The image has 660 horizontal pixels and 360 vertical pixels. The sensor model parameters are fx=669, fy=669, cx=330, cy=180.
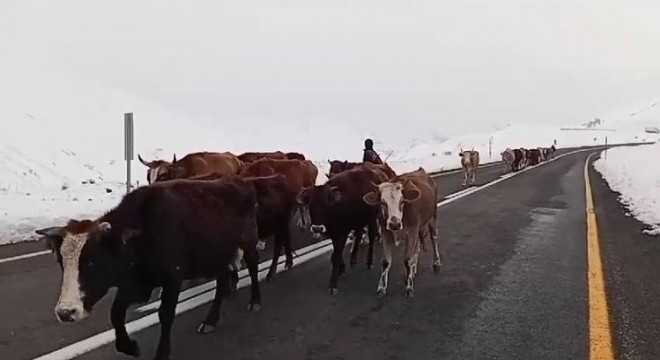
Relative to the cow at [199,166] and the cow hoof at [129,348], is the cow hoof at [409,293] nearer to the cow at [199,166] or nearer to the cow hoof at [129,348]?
the cow hoof at [129,348]

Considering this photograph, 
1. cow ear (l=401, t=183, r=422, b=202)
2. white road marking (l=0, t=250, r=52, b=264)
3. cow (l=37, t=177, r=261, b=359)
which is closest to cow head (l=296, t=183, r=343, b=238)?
cow ear (l=401, t=183, r=422, b=202)

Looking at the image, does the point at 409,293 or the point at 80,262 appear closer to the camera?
the point at 80,262

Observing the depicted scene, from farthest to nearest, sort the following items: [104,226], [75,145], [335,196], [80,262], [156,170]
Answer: [75,145] < [156,170] < [335,196] < [104,226] < [80,262]

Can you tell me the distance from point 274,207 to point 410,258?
1.82 m

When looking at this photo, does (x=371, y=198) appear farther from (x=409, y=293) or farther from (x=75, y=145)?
(x=75, y=145)

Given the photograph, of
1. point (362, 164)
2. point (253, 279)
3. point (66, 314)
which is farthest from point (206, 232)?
point (362, 164)

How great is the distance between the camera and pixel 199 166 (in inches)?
500

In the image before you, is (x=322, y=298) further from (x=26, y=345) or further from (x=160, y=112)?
(x=160, y=112)

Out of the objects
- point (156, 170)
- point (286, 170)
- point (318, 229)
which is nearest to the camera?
point (318, 229)

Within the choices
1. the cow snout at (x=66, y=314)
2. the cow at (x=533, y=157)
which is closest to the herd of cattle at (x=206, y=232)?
the cow snout at (x=66, y=314)

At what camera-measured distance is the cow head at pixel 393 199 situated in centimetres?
755

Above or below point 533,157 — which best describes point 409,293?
below

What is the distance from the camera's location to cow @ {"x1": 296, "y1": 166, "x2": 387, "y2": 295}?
27.0 feet

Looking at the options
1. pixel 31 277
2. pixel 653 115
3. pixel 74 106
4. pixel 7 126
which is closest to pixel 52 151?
pixel 7 126
